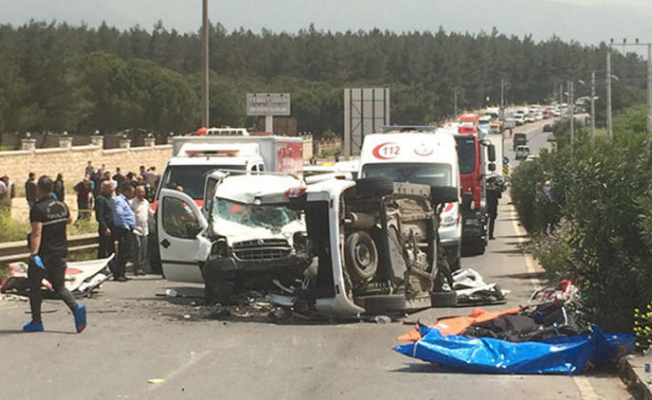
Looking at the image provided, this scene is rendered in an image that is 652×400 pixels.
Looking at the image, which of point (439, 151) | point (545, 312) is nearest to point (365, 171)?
point (439, 151)

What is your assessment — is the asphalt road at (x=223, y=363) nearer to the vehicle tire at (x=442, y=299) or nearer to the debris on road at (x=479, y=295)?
the vehicle tire at (x=442, y=299)

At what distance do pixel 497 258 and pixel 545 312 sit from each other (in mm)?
14311

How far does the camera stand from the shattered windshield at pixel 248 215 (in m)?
18.2

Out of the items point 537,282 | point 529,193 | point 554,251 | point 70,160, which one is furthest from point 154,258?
point 70,160

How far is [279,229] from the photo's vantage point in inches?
719

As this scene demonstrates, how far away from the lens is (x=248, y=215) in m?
18.3

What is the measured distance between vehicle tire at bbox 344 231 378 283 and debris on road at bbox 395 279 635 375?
3.18 meters

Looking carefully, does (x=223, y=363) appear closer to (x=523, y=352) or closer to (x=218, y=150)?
(x=523, y=352)

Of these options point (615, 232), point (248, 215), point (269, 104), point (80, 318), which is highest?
point (269, 104)

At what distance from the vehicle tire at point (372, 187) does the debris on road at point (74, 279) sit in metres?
4.85

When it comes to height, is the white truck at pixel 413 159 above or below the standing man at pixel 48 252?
above

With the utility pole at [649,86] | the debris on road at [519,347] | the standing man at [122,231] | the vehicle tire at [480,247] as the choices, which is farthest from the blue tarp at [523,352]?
the utility pole at [649,86]

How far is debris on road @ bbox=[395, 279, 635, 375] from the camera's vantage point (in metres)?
11.8

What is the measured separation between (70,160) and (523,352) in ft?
172
